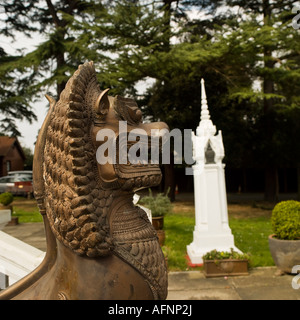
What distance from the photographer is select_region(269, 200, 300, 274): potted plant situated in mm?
5031

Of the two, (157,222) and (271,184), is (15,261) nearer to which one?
(157,222)

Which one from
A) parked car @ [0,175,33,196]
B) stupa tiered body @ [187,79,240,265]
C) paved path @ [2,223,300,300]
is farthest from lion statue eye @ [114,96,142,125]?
parked car @ [0,175,33,196]

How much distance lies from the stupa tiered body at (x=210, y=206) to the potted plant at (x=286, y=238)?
918 millimetres

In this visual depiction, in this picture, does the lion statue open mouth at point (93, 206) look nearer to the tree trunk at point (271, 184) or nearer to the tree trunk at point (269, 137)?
the tree trunk at point (269, 137)

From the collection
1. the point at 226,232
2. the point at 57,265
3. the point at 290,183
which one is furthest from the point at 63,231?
the point at 290,183

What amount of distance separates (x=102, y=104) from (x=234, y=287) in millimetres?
4236

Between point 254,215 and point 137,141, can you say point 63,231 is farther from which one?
point 254,215

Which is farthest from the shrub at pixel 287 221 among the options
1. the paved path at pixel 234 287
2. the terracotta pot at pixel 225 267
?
the terracotta pot at pixel 225 267

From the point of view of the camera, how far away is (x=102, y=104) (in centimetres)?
157

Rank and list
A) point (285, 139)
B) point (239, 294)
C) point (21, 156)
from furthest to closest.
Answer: point (21, 156) → point (285, 139) → point (239, 294)

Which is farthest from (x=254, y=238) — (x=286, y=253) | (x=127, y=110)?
(x=127, y=110)

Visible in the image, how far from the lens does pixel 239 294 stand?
4.51 meters

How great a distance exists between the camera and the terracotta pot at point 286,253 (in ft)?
16.5

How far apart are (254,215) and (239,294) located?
8740mm
